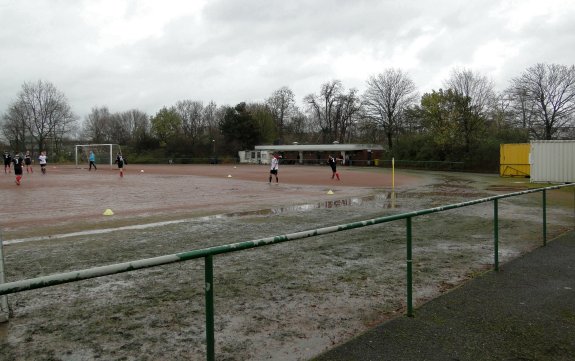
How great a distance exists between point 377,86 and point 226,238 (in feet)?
201

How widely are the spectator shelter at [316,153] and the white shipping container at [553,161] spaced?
1425 inches

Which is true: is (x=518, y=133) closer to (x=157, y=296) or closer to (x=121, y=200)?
(x=121, y=200)

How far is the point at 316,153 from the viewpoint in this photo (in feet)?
237

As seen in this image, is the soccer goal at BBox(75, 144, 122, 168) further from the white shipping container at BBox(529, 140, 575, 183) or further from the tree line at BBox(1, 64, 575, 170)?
the white shipping container at BBox(529, 140, 575, 183)

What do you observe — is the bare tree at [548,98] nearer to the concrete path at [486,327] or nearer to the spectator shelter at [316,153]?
the spectator shelter at [316,153]

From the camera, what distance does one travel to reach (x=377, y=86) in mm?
66562

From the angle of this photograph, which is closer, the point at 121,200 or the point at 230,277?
the point at 230,277

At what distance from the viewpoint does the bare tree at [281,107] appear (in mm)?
87000

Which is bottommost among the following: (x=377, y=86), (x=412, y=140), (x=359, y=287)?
(x=359, y=287)

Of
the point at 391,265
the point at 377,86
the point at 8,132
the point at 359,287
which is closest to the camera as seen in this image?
the point at 359,287

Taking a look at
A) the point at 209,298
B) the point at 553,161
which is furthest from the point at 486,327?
the point at 553,161

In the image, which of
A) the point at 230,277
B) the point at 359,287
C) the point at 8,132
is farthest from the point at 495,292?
the point at 8,132

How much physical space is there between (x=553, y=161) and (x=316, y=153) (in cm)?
4804

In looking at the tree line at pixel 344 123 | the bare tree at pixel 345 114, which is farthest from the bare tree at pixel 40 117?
the bare tree at pixel 345 114
